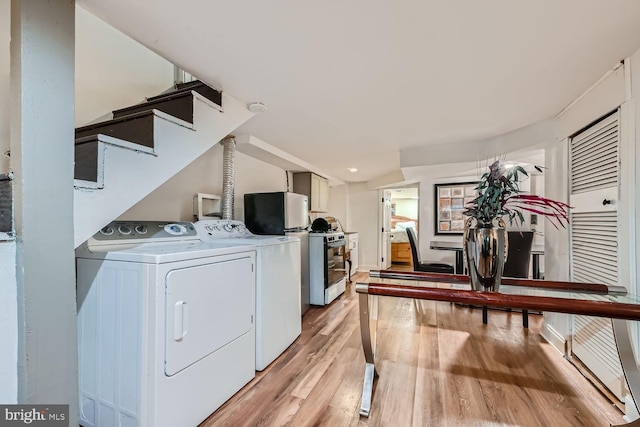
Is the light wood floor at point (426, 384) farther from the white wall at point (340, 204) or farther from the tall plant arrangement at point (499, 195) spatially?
the white wall at point (340, 204)

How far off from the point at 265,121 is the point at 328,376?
2.15 meters

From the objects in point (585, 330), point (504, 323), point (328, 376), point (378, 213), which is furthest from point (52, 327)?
point (378, 213)

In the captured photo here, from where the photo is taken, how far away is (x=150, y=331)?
1266 mm

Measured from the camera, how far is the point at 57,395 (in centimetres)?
109

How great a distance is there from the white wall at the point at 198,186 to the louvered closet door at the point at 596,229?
319 cm

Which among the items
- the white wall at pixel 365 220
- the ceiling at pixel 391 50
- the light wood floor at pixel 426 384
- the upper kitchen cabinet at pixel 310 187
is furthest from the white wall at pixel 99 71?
the white wall at pixel 365 220

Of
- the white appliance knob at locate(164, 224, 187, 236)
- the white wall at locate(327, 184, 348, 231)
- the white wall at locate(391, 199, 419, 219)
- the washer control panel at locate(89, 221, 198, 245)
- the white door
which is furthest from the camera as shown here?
the white wall at locate(391, 199, 419, 219)

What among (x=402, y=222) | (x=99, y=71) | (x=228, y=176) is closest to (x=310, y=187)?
(x=228, y=176)

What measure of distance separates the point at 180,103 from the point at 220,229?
1055 millimetres

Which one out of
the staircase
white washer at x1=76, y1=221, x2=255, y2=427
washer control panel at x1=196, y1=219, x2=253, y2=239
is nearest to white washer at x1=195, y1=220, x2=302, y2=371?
washer control panel at x1=196, y1=219, x2=253, y2=239

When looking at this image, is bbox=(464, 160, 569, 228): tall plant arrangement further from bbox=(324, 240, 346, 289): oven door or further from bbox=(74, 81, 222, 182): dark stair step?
bbox=(324, 240, 346, 289): oven door

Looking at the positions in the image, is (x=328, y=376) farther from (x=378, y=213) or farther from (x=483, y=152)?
(x=378, y=213)

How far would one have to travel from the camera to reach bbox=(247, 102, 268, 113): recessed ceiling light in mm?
2059

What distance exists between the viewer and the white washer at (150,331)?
A: 1.27 meters
